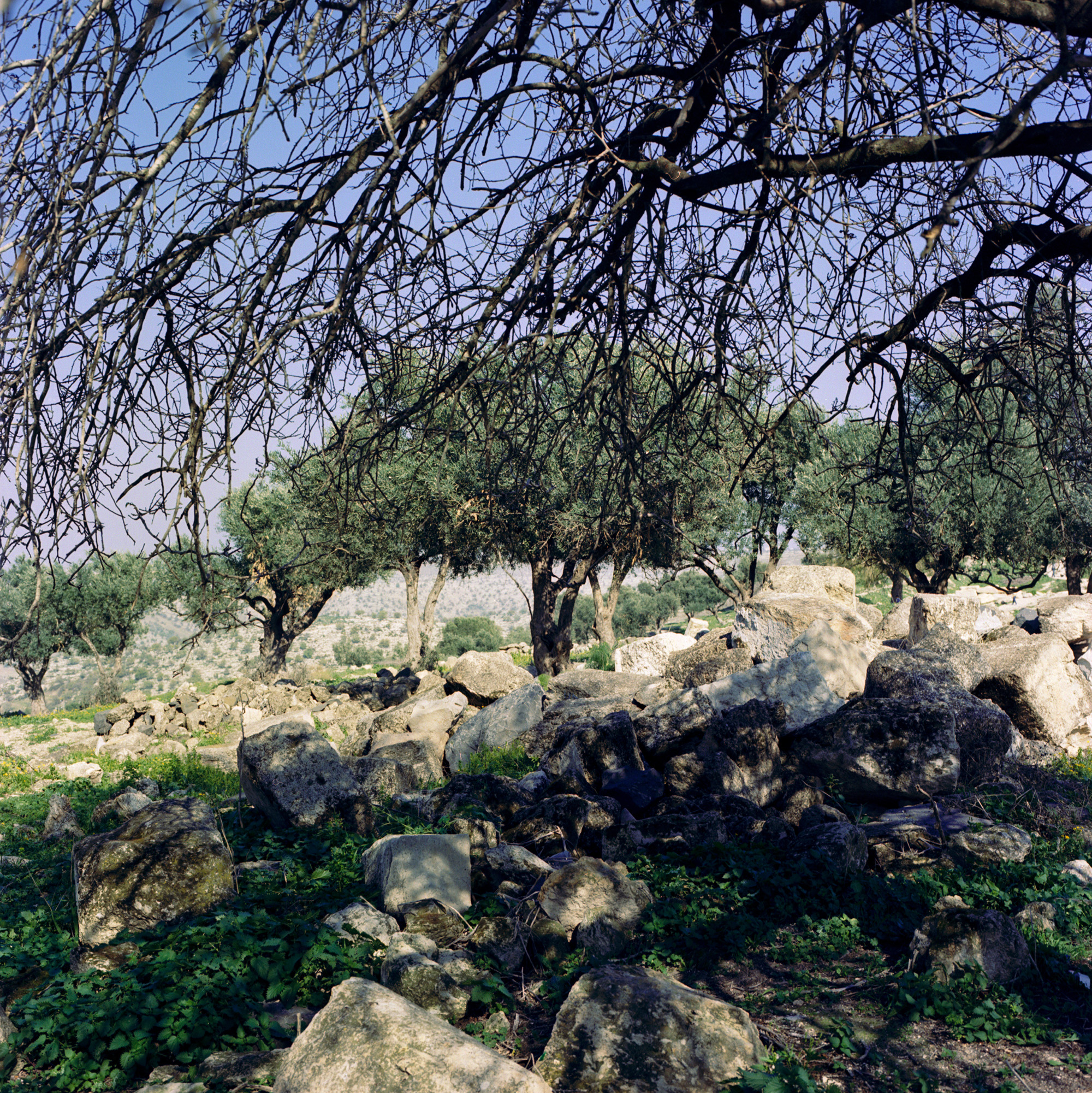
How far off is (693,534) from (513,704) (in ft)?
31.1

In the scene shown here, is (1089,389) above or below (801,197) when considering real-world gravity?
below

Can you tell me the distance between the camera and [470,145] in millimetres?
3666

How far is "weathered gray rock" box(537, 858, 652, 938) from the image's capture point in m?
4.84

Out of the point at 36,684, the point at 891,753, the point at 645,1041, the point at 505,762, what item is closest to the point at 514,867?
the point at 645,1041

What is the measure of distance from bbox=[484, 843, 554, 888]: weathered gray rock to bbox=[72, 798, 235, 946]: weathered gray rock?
5.15 feet

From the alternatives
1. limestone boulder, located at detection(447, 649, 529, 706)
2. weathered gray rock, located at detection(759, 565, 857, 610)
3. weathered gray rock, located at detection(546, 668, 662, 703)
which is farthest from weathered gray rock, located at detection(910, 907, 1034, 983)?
weathered gray rock, located at detection(759, 565, 857, 610)

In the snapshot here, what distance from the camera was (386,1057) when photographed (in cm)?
280

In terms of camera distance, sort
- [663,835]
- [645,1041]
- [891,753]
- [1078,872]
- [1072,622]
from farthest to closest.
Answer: [1072,622], [891,753], [663,835], [1078,872], [645,1041]

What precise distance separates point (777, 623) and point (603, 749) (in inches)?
187

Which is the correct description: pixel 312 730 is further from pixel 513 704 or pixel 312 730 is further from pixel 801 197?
pixel 801 197

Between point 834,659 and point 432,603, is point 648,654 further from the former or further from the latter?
point 432,603

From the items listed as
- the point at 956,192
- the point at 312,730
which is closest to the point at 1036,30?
the point at 956,192

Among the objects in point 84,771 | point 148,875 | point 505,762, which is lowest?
point 84,771

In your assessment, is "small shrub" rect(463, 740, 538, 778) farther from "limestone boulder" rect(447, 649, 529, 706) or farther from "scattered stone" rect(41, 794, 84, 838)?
"limestone boulder" rect(447, 649, 529, 706)
